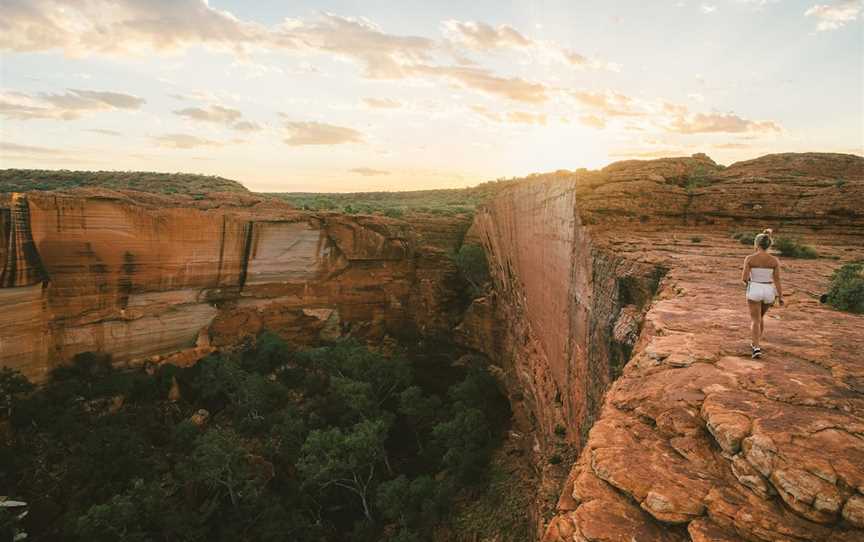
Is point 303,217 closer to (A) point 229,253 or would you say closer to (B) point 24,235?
(A) point 229,253

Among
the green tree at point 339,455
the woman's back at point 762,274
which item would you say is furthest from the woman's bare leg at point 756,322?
the green tree at point 339,455

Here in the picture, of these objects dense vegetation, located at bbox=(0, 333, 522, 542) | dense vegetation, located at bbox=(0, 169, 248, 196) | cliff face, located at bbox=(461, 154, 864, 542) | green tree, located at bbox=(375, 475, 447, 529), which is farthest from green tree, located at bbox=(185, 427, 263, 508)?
dense vegetation, located at bbox=(0, 169, 248, 196)

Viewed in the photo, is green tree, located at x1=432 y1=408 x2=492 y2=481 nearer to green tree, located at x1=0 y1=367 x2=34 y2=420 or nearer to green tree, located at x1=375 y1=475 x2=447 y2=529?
green tree, located at x1=375 y1=475 x2=447 y2=529

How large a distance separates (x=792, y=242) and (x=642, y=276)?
384 centimetres

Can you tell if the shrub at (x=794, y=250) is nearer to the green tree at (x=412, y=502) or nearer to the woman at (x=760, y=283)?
the woman at (x=760, y=283)

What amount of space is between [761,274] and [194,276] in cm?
2103

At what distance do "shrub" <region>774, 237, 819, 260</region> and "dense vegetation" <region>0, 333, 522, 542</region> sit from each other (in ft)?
30.3

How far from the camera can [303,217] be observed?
2138cm

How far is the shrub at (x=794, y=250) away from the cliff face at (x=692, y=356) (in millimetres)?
330

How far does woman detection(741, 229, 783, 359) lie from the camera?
354 cm

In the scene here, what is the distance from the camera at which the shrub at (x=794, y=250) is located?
7.75 meters

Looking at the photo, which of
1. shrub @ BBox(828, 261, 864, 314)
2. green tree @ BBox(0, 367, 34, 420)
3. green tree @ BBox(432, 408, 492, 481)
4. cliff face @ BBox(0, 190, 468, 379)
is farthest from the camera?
cliff face @ BBox(0, 190, 468, 379)

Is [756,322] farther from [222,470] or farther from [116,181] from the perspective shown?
[116,181]

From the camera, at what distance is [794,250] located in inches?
307
